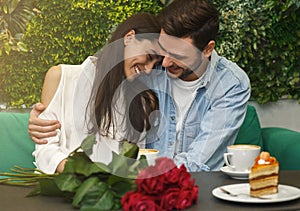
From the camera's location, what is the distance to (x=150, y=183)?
1.19 metres

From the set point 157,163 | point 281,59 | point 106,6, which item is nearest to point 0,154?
point 106,6

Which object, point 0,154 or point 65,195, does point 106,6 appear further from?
point 65,195

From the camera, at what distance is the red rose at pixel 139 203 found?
1.18m

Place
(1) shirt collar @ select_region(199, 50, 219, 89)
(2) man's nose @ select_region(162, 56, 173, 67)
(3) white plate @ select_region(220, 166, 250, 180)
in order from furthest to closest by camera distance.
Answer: (1) shirt collar @ select_region(199, 50, 219, 89)
(2) man's nose @ select_region(162, 56, 173, 67)
(3) white plate @ select_region(220, 166, 250, 180)

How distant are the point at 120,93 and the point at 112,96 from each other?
4cm

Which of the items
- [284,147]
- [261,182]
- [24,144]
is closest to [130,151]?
[261,182]

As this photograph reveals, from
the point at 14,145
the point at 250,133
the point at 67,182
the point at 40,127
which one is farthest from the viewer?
the point at 250,133

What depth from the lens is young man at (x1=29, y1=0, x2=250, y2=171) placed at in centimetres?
222

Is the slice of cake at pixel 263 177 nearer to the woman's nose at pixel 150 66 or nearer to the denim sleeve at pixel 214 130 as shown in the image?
the denim sleeve at pixel 214 130

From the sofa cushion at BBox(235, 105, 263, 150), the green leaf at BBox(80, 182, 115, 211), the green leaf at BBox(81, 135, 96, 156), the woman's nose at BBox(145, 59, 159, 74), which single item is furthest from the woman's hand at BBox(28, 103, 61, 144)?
the sofa cushion at BBox(235, 105, 263, 150)

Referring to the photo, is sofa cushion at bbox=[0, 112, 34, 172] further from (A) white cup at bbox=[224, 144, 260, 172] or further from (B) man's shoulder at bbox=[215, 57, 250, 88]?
(A) white cup at bbox=[224, 144, 260, 172]

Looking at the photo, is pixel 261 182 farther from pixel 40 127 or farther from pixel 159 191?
pixel 40 127

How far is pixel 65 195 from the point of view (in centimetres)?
132

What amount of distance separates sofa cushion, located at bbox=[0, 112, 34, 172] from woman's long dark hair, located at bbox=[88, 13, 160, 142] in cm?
46
